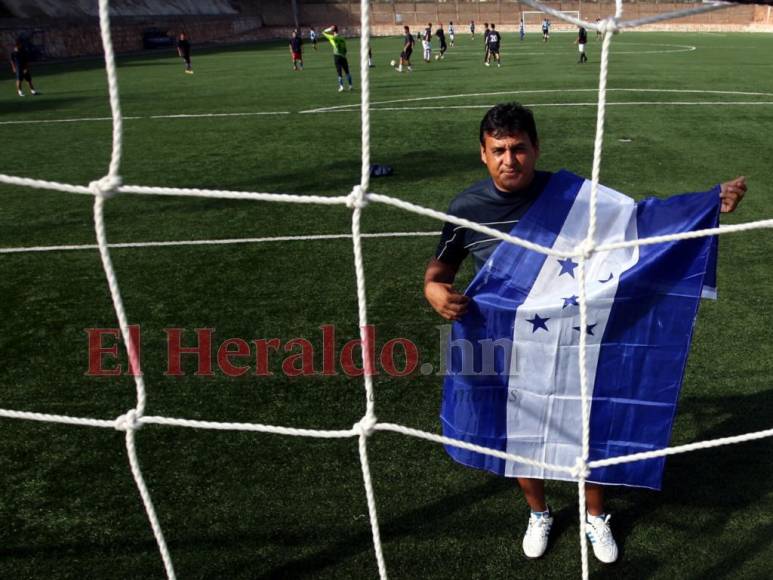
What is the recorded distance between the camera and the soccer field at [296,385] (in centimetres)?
271

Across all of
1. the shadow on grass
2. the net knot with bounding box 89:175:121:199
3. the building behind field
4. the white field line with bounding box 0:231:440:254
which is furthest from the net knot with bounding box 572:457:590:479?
the building behind field

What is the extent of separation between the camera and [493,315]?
2.31 metres

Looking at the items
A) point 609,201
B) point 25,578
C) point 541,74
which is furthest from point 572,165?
point 541,74

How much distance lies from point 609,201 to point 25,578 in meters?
2.64

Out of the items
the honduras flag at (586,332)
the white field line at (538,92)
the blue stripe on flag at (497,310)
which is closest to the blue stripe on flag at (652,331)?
the honduras flag at (586,332)

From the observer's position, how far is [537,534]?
8.66 feet

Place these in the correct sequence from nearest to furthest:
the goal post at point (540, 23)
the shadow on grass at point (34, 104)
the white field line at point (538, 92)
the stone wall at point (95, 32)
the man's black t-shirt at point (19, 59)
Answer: the white field line at point (538, 92) < the shadow on grass at point (34, 104) < the man's black t-shirt at point (19, 59) < the stone wall at point (95, 32) < the goal post at point (540, 23)

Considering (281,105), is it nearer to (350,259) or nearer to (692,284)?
(350,259)

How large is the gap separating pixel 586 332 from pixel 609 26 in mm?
970

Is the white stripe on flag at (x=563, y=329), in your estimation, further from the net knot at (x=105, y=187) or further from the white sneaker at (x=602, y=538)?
the net knot at (x=105, y=187)

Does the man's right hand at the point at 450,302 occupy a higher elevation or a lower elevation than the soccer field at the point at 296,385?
higher

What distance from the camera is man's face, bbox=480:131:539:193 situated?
7.59 ft

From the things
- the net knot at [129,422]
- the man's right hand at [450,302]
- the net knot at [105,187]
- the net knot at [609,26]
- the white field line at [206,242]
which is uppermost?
the net knot at [609,26]

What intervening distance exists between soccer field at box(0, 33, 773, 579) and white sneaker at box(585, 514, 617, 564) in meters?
0.06
